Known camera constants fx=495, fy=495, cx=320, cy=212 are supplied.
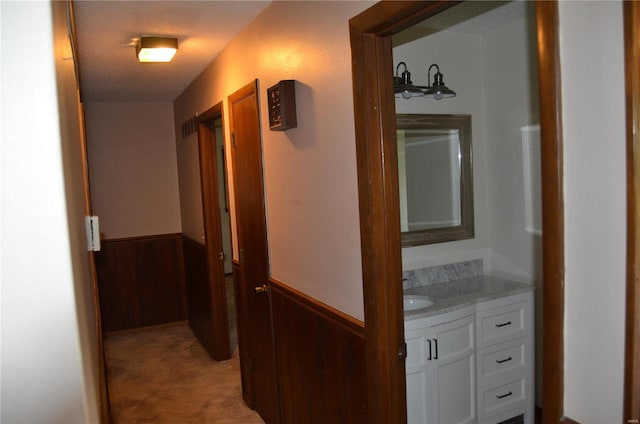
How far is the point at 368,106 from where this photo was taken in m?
1.75

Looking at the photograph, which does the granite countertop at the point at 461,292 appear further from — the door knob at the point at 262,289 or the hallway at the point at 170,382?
the hallway at the point at 170,382

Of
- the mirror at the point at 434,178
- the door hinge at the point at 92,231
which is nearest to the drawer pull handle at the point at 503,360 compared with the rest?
the mirror at the point at 434,178

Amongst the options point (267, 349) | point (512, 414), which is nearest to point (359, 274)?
point (267, 349)

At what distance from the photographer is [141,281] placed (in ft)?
18.1

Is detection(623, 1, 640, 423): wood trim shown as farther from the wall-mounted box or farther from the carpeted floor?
the carpeted floor

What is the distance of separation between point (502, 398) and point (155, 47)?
9.57ft

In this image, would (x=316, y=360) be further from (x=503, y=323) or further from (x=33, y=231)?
(x=33, y=231)

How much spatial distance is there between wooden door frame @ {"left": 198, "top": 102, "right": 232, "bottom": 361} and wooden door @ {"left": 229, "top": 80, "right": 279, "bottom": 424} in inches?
33.8

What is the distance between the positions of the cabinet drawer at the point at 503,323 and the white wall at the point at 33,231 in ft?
7.67

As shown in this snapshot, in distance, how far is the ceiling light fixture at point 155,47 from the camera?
2988mm

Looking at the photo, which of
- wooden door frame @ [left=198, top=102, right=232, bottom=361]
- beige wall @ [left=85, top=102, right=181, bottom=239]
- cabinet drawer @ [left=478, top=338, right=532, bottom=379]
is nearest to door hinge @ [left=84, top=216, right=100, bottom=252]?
cabinet drawer @ [left=478, top=338, right=532, bottom=379]

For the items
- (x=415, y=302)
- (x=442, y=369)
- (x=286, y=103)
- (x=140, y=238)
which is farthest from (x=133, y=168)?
(x=442, y=369)

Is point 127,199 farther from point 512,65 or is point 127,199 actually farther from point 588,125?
point 588,125

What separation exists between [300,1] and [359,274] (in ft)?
4.08
